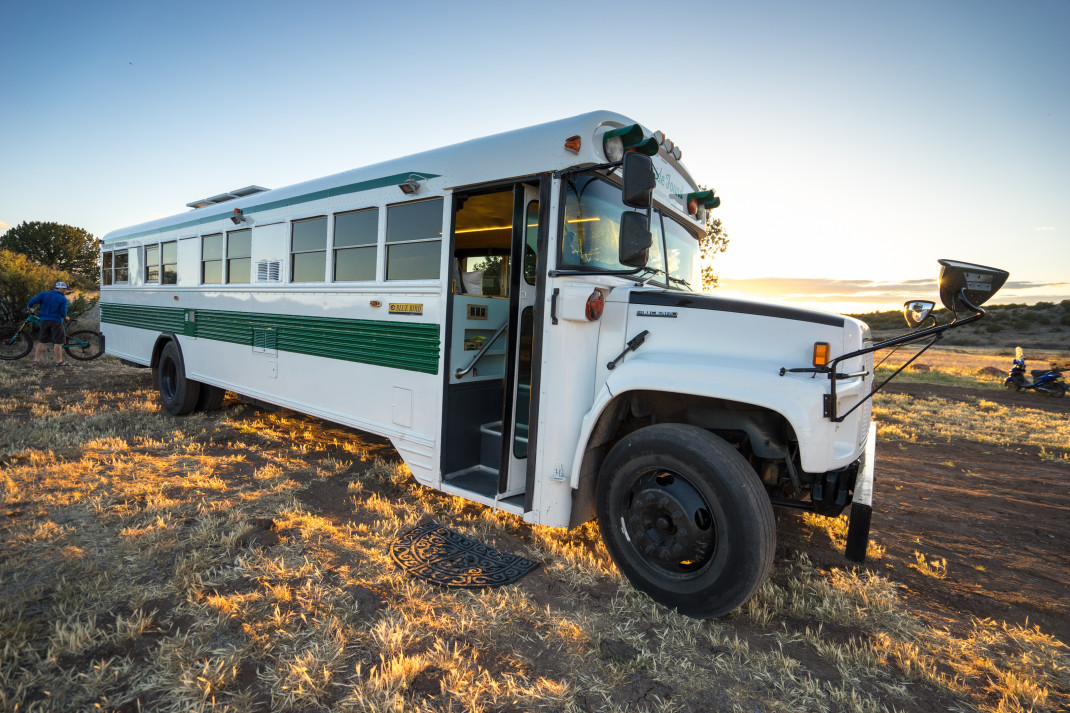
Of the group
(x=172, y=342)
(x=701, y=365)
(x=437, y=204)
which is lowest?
(x=172, y=342)

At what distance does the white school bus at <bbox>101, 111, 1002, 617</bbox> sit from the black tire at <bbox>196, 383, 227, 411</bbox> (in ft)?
6.35

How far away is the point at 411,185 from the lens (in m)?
4.03

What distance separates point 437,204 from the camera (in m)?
3.97

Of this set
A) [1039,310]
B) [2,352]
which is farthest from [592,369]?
[1039,310]

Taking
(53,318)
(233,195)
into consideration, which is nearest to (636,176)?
(233,195)

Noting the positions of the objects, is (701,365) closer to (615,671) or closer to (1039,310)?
(615,671)

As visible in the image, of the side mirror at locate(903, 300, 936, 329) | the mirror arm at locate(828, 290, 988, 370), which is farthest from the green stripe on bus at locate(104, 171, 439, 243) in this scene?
the side mirror at locate(903, 300, 936, 329)

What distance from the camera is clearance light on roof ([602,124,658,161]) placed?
3.19m

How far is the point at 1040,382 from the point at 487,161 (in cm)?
1672

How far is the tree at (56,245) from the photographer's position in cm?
3844

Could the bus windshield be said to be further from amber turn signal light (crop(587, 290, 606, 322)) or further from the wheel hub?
the wheel hub

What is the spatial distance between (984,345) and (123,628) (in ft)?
158

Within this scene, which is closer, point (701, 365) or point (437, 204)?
point (701, 365)

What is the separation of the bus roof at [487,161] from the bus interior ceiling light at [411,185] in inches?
0.6
